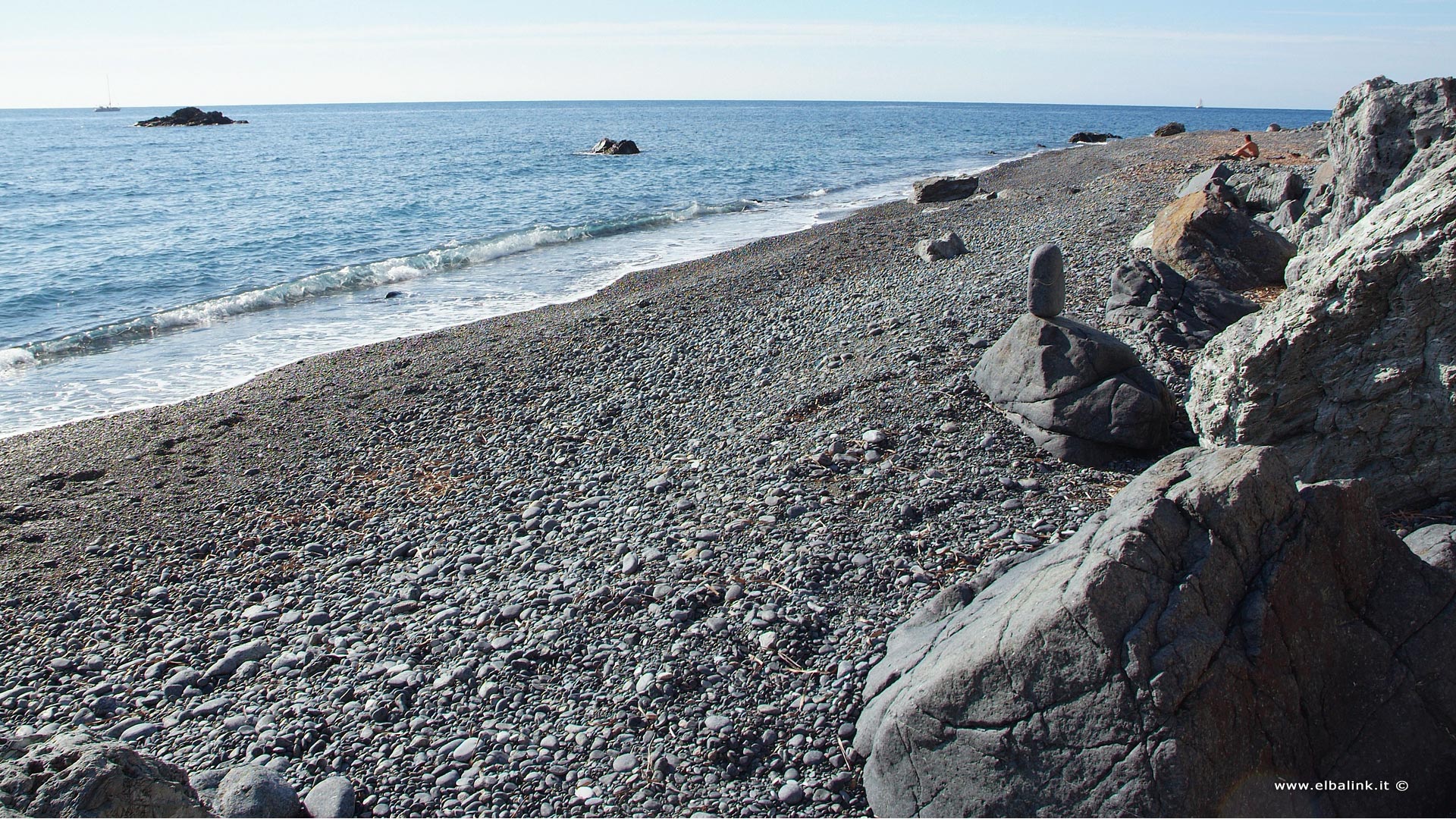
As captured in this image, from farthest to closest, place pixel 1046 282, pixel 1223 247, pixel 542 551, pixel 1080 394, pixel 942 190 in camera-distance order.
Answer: pixel 942 190, pixel 1223 247, pixel 1046 282, pixel 1080 394, pixel 542 551

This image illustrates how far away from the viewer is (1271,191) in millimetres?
16047

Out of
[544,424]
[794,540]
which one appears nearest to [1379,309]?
[794,540]

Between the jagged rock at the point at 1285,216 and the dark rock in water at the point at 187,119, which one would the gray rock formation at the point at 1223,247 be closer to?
the jagged rock at the point at 1285,216

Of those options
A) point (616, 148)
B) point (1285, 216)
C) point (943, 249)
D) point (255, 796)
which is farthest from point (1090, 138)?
point (255, 796)

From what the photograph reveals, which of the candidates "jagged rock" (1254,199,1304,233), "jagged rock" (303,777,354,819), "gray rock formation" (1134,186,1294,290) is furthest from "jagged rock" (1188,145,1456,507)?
"jagged rock" (1254,199,1304,233)

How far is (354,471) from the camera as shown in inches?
404

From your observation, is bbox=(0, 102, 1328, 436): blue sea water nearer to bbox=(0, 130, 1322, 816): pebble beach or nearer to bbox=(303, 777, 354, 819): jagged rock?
bbox=(0, 130, 1322, 816): pebble beach

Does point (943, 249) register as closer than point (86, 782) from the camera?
No

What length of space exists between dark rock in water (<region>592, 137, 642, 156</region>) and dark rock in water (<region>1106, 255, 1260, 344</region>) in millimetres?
56898

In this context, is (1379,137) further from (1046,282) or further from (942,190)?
(942,190)

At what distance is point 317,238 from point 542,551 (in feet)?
78.5

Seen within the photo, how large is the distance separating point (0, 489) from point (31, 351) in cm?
769

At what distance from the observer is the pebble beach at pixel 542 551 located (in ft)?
18.0

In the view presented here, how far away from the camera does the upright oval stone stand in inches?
355
